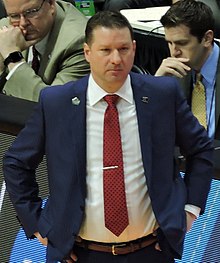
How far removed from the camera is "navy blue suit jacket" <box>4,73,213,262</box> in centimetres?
149

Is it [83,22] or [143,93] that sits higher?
[143,93]

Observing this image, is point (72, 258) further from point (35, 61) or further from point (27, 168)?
point (35, 61)

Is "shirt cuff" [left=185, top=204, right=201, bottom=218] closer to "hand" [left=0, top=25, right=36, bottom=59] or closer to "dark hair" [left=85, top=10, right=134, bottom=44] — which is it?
"dark hair" [left=85, top=10, right=134, bottom=44]

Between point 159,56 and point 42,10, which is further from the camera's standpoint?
point 159,56

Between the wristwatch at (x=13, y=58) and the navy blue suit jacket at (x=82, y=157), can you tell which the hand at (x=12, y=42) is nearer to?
the wristwatch at (x=13, y=58)

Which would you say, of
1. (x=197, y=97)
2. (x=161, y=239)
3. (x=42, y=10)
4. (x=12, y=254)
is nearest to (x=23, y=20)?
(x=42, y=10)

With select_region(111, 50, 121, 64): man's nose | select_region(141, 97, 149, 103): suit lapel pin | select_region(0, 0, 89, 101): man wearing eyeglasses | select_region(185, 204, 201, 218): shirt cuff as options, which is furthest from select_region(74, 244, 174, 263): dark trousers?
select_region(0, 0, 89, 101): man wearing eyeglasses

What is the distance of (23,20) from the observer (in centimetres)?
240

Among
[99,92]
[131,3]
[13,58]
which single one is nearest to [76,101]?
[99,92]

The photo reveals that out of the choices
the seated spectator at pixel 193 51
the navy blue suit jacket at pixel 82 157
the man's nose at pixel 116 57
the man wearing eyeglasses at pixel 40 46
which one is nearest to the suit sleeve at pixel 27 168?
the navy blue suit jacket at pixel 82 157

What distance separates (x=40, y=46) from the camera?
2467 mm

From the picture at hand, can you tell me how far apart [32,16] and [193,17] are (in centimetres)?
59

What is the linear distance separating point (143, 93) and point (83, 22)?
39.3 inches

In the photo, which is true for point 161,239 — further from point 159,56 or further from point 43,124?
point 159,56
